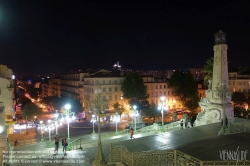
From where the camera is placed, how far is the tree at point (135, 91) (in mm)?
55906

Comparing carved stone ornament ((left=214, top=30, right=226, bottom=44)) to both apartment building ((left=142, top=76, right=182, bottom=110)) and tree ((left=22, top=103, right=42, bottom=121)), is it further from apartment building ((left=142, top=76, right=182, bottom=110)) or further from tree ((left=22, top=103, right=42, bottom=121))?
apartment building ((left=142, top=76, right=182, bottom=110))

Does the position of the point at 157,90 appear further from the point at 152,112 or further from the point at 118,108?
the point at 152,112

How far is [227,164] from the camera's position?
9125 mm

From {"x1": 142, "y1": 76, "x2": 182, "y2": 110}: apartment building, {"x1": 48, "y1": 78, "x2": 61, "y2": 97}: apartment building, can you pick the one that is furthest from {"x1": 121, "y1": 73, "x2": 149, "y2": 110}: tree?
{"x1": 48, "y1": 78, "x2": 61, "y2": 97}: apartment building

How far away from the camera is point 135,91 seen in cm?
5597

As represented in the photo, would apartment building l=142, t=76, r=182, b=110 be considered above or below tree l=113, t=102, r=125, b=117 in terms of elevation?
above

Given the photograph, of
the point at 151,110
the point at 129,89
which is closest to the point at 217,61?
the point at 151,110

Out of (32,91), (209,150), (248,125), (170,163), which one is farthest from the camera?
(32,91)

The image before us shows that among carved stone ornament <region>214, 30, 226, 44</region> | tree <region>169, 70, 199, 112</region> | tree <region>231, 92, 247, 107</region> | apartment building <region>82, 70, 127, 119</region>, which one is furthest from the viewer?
apartment building <region>82, 70, 127, 119</region>

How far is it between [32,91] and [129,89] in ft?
320

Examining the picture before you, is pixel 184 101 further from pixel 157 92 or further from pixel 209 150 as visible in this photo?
pixel 209 150

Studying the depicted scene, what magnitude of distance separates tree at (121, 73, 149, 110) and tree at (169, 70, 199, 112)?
28.1ft

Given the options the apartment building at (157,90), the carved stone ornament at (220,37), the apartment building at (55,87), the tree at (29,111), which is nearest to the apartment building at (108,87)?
the apartment building at (157,90)

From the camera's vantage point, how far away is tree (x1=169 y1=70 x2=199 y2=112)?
5797 centimetres
